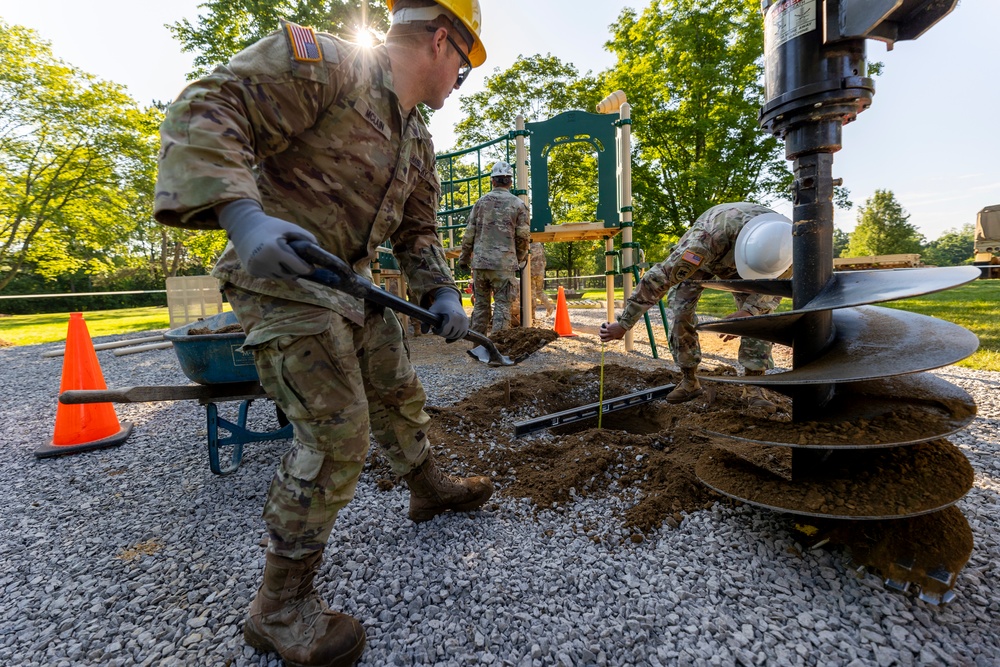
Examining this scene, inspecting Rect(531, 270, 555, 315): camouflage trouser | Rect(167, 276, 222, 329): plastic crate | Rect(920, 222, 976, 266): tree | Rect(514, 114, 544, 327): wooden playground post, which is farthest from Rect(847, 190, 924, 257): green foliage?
Rect(167, 276, 222, 329): plastic crate

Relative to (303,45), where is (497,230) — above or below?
above

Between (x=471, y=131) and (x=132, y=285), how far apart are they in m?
26.3

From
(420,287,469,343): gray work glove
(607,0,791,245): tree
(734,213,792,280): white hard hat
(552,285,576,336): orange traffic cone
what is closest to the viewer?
(420,287,469,343): gray work glove

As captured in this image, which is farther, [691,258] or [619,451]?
[691,258]

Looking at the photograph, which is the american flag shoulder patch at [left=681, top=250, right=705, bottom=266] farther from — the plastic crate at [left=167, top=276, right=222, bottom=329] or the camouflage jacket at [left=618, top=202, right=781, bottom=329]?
the plastic crate at [left=167, top=276, right=222, bottom=329]

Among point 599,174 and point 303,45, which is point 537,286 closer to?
point 599,174

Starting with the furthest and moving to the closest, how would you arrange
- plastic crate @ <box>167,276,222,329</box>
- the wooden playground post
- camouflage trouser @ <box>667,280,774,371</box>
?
plastic crate @ <box>167,276,222,329</box>, the wooden playground post, camouflage trouser @ <box>667,280,774,371</box>

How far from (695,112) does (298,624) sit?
52.5ft

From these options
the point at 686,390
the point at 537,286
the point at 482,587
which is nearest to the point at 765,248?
the point at 686,390

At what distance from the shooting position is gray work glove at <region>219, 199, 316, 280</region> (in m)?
1.11

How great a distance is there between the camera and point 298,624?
4.94 feet

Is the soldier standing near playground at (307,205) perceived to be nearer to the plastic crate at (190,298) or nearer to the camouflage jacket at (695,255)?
the camouflage jacket at (695,255)

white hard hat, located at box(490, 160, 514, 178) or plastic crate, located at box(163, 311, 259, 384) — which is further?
white hard hat, located at box(490, 160, 514, 178)

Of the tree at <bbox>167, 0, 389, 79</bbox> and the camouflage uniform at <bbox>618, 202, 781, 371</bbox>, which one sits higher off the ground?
the tree at <bbox>167, 0, 389, 79</bbox>
